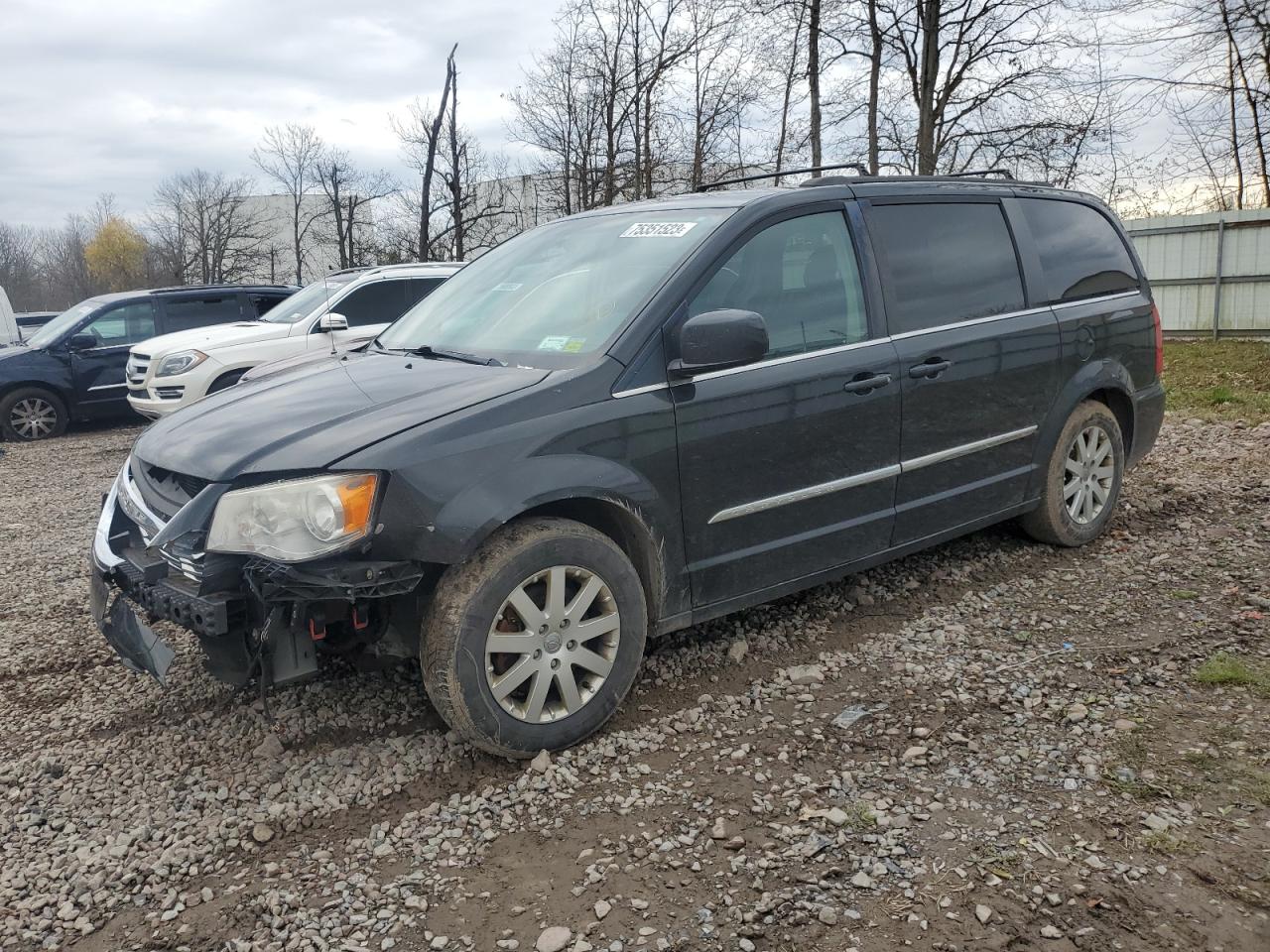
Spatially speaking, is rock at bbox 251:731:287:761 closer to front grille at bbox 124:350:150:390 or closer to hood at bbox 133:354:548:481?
hood at bbox 133:354:548:481

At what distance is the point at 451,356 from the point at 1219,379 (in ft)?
39.2

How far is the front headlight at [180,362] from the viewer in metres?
10.1

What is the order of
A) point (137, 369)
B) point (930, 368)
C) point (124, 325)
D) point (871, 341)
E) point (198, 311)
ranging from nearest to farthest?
1. point (871, 341)
2. point (930, 368)
3. point (137, 369)
4. point (124, 325)
5. point (198, 311)

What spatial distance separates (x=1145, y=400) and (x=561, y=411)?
389 cm

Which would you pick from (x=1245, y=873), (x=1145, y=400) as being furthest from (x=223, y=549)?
(x=1145, y=400)

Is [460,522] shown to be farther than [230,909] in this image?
Yes

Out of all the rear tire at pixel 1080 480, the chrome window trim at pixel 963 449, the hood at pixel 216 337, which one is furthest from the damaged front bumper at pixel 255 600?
the hood at pixel 216 337

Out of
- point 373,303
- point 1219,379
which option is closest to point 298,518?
point 373,303

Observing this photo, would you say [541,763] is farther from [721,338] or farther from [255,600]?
[721,338]

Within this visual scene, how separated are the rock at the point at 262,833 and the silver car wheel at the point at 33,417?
11374mm

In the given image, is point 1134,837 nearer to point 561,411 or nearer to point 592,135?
point 561,411

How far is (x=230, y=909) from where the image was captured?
252cm

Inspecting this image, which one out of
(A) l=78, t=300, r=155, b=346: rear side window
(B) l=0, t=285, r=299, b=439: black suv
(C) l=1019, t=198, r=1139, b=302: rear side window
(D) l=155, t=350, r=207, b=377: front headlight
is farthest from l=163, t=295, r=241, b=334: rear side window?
(C) l=1019, t=198, r=1139, b=302: rear side window

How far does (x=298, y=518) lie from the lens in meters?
2.81
